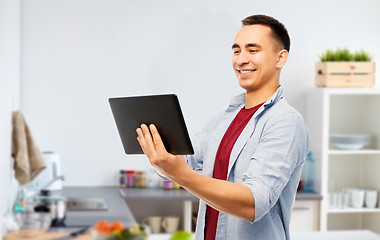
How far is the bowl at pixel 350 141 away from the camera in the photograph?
4.11m

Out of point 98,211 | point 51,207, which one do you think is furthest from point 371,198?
point 51,207

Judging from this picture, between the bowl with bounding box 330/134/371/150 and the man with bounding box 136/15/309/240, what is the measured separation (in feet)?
8.26

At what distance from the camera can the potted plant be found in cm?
405

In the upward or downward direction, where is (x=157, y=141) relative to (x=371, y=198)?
upward

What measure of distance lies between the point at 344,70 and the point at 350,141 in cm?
49

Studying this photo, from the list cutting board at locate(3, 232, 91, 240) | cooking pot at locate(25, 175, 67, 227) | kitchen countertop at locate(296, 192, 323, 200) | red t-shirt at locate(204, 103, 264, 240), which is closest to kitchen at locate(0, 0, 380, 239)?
kitchen countertop at locate(296, 192, 323, 200)

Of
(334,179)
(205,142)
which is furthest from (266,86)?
(334,179)

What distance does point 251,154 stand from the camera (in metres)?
1.56

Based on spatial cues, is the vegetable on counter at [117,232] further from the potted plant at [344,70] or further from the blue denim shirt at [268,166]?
the potted plant at [344,70]

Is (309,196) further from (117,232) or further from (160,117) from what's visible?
(117,232)

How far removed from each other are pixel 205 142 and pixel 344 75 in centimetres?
251

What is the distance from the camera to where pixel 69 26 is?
159 inches

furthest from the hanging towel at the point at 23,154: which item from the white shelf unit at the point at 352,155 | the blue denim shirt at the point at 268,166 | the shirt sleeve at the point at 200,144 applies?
the white shelf unit at the point at 352,155

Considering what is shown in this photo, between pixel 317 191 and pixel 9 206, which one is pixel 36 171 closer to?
pixel 9 206
